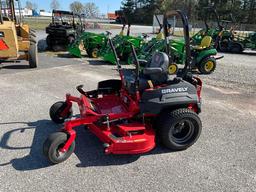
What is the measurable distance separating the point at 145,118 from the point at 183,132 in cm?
60

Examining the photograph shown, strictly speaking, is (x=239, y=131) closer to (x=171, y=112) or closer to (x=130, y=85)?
(x=171, y=112)

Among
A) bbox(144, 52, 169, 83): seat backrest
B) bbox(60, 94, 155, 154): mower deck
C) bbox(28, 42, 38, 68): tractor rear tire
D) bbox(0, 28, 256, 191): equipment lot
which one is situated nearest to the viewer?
bbox(0, 28, 256, 191): equipment lot

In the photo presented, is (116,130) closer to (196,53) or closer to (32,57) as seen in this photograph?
(32,57)

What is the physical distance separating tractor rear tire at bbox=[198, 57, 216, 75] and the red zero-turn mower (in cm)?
554

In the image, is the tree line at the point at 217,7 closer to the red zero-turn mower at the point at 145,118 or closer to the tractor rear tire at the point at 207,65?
the tractor rear tire at the point at 207,65

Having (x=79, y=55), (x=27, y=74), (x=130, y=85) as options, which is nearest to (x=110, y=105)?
(x=130, y=85)

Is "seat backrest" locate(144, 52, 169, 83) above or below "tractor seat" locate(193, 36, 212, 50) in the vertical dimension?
above

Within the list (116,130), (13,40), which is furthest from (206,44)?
(116,130)

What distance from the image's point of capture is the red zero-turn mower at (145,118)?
12.4 ft

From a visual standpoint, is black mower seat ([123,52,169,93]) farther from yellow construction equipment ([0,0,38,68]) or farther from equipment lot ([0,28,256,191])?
yellow construction equipment ([0,0,38,68])

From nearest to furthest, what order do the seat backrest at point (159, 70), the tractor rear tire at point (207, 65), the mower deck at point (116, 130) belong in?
the mower deck at point (116, 130) → the seat backrest at point (159, 70) → the tractor rear tire at point (207, 65)

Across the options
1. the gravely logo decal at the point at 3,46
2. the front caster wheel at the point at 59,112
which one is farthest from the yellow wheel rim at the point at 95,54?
the front caster wheel at the point at 59,112

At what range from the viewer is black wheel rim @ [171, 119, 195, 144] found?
167 inches

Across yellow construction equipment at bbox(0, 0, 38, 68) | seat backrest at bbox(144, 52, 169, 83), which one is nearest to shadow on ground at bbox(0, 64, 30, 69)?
yellow construction equipment at bbox(0, 0, 38, 68)
